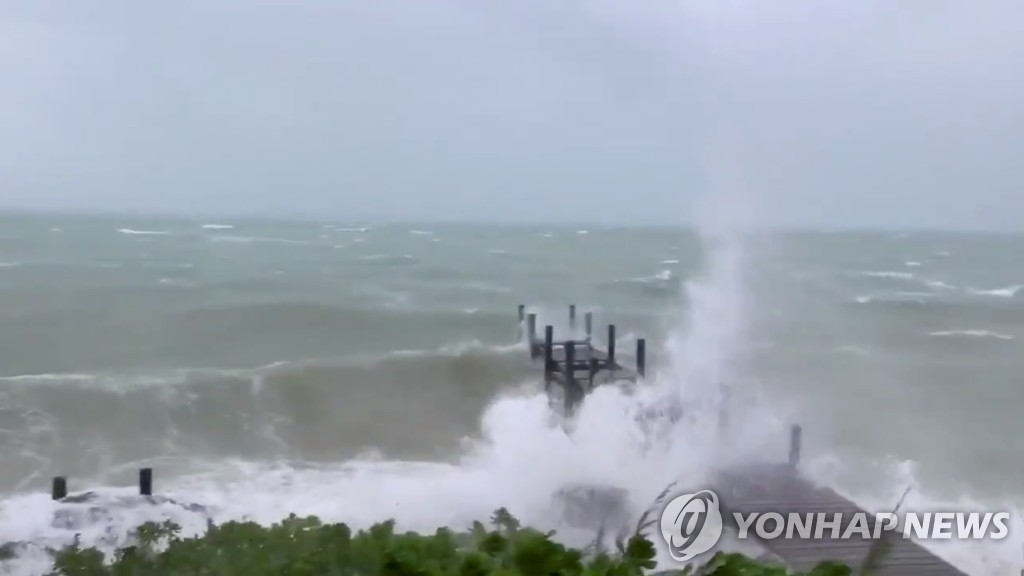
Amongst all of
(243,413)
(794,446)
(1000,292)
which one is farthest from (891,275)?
(243,413)

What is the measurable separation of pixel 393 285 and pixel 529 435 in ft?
97.2

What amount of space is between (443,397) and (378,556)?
1916cm

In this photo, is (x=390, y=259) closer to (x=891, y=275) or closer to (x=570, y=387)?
(x=891, y=275)

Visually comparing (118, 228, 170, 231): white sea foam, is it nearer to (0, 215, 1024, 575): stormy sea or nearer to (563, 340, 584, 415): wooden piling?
(0, 215, 1024, 575): stormy sea

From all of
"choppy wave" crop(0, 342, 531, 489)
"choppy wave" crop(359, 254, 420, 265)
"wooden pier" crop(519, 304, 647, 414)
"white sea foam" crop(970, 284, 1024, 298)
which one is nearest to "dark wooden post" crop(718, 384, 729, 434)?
"wooden pier" crop(519, 304, 647, 414)

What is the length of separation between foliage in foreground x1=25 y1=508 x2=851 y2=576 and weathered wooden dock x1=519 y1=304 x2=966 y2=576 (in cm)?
82

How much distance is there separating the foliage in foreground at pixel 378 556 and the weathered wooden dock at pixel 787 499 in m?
0.82

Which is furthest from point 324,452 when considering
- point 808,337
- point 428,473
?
point 808,337

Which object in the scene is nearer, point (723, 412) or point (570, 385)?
point (723, 412)

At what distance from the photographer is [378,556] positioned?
3408 mm

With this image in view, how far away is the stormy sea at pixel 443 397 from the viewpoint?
14.1m

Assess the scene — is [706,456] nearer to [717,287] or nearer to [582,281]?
[717,287]

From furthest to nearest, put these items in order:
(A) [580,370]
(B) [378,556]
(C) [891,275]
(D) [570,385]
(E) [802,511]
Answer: (C) [891,275] < (A) [580,370] < (D) [570,385] < (E) [802,511] < (B) [378,556]

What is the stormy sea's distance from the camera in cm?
1407
